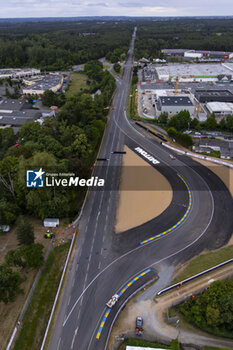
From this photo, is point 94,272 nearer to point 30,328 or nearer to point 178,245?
point 30,328

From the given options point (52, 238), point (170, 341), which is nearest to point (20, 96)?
point (52, 238)

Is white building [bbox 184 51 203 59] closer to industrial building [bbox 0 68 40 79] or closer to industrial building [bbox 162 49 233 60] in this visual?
industrial building [bbox 162 49 233 60]

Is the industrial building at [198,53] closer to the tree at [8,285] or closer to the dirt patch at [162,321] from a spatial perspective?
the dirt patch at [162,321]

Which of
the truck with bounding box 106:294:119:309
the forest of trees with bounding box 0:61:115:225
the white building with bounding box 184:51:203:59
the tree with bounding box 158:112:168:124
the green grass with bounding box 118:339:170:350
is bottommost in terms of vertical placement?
the green grass with bounding box 118:339:170:350

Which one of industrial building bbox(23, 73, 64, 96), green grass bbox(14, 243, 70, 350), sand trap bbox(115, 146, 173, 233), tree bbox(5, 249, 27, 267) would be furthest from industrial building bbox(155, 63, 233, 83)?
tree bbox(5, 249, 27, 267)

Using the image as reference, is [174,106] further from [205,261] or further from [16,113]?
[205,261]
